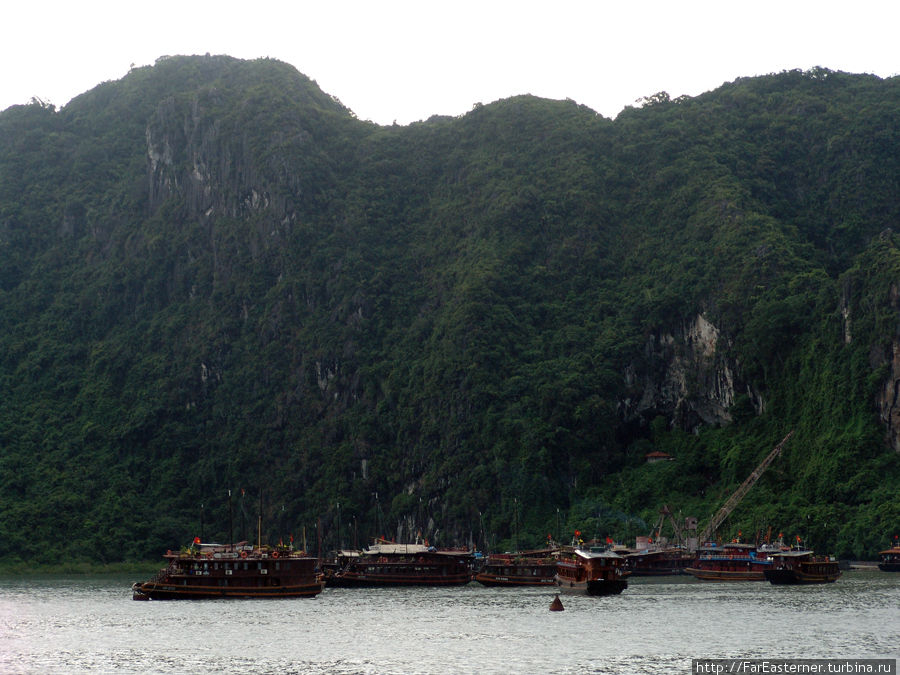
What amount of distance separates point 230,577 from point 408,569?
28.3m

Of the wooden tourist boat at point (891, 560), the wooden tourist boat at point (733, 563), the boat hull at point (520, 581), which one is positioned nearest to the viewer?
the wooden tourist boat at point (733, 563)

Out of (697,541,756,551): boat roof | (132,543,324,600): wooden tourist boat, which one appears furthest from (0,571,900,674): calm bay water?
(697,541,756,551): boat roof

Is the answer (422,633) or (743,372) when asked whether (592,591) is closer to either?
(422,633)

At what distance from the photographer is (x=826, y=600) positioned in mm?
96562

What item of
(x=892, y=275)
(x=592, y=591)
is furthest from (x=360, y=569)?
(x=892, y=275)

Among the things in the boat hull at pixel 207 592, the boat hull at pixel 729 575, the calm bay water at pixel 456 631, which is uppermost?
the boat hull at pixel 729 575

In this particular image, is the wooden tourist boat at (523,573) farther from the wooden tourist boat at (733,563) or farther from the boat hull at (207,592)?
the boat hull at (207,592)

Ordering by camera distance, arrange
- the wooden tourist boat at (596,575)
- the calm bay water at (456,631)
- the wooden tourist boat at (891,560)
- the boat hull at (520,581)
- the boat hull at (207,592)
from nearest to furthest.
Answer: the calm bay water at (456,631) < the wooden tourist boat at (596,575) < the boat hull at (207,592) < the boat hull at (520,581) < the wooden tourist boat at (891,560)

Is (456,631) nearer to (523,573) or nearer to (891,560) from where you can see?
(523,573)

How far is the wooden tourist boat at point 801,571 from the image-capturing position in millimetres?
119312

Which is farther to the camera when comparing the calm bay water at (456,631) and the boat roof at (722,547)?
the boat roof at (722,547)

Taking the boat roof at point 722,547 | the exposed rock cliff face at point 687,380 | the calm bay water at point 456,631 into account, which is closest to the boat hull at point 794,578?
the calm bay water at point 456,631

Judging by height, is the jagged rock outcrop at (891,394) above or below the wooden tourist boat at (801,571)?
above

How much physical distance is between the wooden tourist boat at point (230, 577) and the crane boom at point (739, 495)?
59.7 metres
